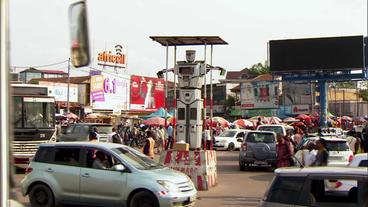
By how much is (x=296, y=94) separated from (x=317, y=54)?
30.3m

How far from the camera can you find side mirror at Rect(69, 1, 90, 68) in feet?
9.66

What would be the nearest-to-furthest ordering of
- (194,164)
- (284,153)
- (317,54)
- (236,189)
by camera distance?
(194,164) < (284,153) < (236,189) < (317,54)

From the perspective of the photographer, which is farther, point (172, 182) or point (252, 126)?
point (252, 126)

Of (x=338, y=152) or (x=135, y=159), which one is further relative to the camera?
(x=338, y=152)

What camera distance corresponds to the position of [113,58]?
65.2m

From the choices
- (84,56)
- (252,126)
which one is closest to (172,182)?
(84,56)

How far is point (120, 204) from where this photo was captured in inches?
420

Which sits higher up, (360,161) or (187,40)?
(187,40)

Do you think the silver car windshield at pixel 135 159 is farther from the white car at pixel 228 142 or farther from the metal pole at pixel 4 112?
the white car at pixel 228 142

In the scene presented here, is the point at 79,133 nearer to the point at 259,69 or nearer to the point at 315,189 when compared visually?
the point at 315,189

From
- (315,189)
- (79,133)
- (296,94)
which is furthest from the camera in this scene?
(296,94)

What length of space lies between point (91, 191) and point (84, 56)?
8226 mm

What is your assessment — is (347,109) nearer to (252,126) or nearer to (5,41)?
(252,126)

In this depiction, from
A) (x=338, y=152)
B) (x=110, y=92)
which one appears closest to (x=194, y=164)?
(x=338, y=152)
